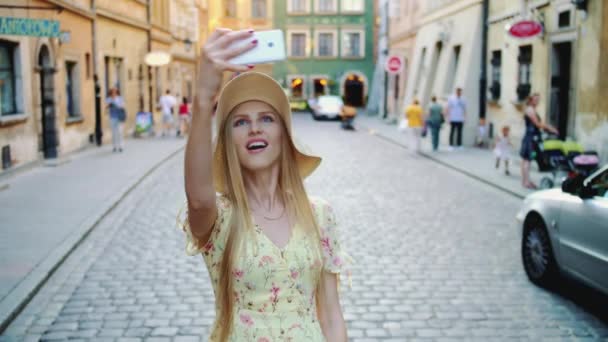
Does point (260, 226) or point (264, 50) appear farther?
point (260, 226)

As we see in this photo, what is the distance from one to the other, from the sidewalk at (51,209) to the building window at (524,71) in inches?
371

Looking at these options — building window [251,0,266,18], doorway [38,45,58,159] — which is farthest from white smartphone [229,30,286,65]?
building window [251,0,266,18]

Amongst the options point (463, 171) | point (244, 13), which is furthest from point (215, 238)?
point (244, 13)

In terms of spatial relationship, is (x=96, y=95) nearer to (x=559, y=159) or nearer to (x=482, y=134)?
(x=482, y=134)

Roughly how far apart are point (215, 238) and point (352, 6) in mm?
57581

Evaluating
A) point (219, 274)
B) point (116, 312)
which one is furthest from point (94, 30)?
point (219, 274)

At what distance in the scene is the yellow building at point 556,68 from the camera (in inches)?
594

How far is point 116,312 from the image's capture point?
6.42 metres

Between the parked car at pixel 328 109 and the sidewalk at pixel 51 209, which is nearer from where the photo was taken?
the sidewalk at pixel 51 209

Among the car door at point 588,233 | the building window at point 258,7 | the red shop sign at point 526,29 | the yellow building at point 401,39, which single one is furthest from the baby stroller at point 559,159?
the building window at point 258,7

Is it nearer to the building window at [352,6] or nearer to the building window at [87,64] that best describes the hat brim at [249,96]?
the building window at [87,64]

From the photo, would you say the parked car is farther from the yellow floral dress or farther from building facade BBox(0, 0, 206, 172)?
the yellow floral dress

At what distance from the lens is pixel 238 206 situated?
8.66ft

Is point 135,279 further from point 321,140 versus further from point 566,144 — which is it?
point 321,140
